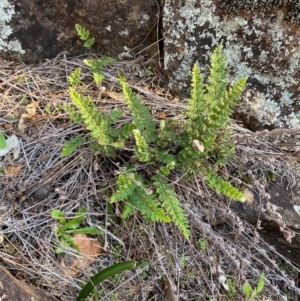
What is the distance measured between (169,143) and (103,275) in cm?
78

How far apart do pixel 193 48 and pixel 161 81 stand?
323 mm

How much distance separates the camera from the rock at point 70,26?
8.53 feet

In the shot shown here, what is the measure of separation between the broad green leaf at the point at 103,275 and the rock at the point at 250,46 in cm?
116

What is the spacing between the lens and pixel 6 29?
8.91ft

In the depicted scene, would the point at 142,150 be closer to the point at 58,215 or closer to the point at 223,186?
the point at 223,186

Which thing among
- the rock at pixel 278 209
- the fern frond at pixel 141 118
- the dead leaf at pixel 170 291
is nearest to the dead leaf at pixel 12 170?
the fern frond at pixel 141 118

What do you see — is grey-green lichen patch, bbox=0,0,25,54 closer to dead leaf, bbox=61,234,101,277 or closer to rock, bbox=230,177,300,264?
dead leaf, bbox=61,234,101,277

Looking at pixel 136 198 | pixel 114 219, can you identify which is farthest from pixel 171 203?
pixel 114 219

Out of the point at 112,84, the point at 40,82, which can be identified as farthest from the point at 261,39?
the point at 40,82

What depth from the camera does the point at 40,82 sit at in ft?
8.77

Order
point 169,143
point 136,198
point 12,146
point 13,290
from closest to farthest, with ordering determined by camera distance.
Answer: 1. point 13,290
2. point 136,198
3. point 169,143
4. point 12,146

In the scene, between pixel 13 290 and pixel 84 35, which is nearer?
pixel 13 290

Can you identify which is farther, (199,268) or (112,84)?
(112,84)

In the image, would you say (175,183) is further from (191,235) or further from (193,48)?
(193,48)
